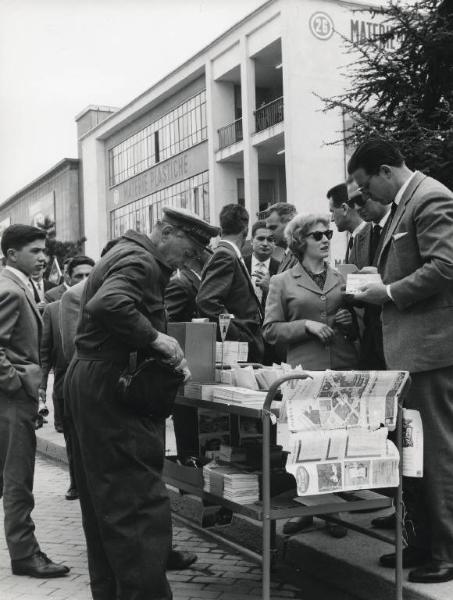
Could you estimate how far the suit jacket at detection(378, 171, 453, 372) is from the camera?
390 centimetres

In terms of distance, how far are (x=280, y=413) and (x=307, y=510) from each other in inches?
19.3

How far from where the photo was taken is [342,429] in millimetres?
3721

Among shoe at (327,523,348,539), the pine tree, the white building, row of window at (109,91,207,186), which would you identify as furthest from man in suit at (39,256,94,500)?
row of window at (109,91,207,186)

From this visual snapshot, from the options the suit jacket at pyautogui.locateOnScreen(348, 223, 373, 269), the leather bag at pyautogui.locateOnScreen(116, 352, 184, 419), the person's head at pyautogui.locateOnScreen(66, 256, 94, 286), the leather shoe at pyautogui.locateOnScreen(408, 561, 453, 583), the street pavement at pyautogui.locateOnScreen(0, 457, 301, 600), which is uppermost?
the person's head at pyautogui.locateOnScreen(66, 256, 94, 286)

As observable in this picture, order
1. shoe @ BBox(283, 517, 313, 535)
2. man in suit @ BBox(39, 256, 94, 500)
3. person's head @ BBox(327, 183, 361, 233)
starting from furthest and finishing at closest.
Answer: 1. man in suit @ BBox(39, 256, 94, 500)
2. person's head @ BBox(327, 183, 361, 233)
3. shoe @ BBox(283, 517, 313, 535)

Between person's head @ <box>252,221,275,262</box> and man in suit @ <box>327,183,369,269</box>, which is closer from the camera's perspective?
man in suit @ <box>327,183,369,269</box>

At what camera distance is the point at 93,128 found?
48906mm

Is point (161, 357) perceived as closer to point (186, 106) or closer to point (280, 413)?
point (280, 413)

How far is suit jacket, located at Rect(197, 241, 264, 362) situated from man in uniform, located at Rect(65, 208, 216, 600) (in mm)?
2008

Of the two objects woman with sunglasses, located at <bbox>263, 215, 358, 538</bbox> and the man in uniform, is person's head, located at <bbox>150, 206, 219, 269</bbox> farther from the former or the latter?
woman with sunglasses, located at <bbox>263, 215, 358, 538</bbox>

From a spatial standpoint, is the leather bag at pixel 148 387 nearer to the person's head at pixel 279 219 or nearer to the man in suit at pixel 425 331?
the man in suit at pixel 425 331

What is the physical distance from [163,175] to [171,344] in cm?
3745

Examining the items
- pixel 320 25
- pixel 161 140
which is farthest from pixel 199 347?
pixel 161 140

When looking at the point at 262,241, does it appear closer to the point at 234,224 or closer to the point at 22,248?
the point at 234,224
